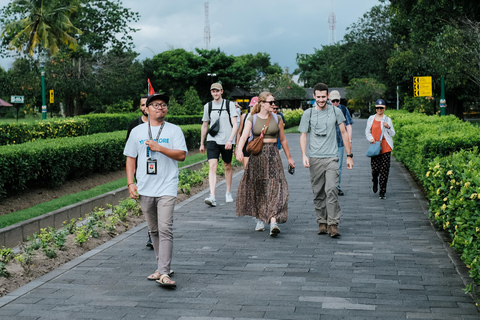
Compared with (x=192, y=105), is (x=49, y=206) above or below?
below

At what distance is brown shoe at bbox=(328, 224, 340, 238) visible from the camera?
683cm

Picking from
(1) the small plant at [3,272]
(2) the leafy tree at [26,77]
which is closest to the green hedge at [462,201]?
(1) the small plant at [3,272]

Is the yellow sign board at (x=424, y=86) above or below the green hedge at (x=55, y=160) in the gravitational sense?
above

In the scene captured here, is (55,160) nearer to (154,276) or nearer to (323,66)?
(154,276)

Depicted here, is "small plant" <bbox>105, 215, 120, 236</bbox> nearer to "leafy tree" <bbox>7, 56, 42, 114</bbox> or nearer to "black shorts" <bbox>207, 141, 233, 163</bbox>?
"black shorts" <bbox>207, 141, 233, 163</bbox>

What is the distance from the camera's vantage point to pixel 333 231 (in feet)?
22.5

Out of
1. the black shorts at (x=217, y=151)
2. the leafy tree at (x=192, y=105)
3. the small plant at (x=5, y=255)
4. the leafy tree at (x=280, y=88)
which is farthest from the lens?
the leafy tree at (x=280, y=88)

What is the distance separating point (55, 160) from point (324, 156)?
20.6 ft

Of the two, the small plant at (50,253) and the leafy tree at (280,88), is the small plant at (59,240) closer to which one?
the small plant at (50,253)

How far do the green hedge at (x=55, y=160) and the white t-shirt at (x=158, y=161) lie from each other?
489 cm

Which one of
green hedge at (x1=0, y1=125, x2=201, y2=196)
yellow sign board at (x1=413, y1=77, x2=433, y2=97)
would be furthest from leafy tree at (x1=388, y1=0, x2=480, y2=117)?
green hedge at (x1=0, y1=125, x2=201, y2=196)

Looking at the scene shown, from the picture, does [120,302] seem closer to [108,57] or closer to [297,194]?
[297,194]

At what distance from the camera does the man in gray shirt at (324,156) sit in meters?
6.97

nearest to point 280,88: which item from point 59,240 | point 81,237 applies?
point 81,237
